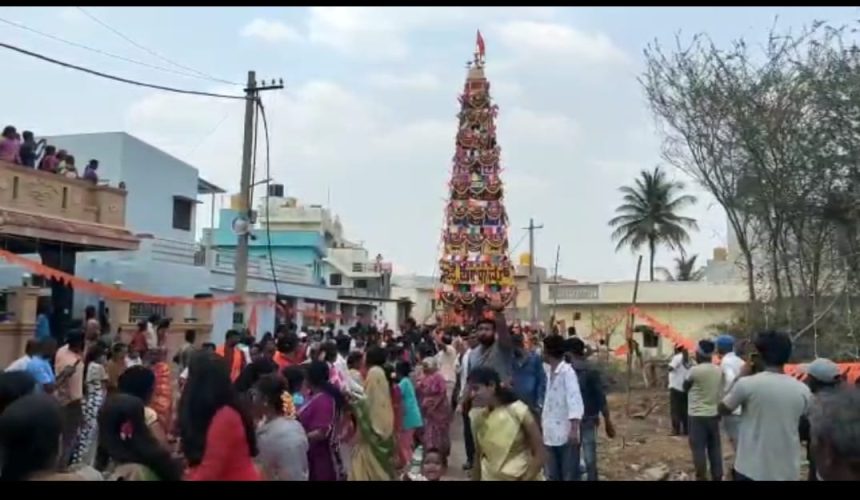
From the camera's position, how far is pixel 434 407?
35.1 ft

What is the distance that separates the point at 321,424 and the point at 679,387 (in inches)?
310

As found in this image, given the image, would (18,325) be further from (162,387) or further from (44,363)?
(44,363)

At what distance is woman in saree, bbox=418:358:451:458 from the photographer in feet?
34.8

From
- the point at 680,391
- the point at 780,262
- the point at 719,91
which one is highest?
the point at 719,91

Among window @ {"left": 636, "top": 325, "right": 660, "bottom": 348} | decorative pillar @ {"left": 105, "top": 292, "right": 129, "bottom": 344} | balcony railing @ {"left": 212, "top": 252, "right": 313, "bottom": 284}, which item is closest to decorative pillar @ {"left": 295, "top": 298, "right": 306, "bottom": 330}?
balcony railing @ {"left": 212, "top": 252, "right": 313, "bottom": 284}

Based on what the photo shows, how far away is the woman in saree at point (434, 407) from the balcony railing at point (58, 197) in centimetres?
818

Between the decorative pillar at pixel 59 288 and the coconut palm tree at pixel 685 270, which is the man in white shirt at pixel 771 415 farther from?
the coconut palm tree at pixel 685 270

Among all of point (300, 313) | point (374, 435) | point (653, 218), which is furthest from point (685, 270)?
point (374, 435)

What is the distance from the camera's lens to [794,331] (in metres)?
17.1

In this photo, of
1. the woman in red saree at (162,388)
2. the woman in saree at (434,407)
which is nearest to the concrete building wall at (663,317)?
the woman in saree at (434,407)

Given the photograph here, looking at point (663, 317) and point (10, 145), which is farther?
point (663, 317)

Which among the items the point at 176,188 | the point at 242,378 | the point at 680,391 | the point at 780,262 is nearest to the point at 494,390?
the point at 242,378
